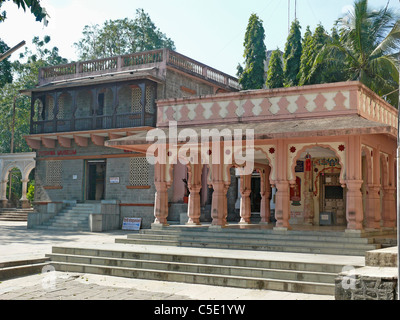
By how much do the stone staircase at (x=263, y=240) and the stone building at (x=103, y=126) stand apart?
7.85 metres

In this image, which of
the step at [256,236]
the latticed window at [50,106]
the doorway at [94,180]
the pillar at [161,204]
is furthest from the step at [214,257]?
the latticed window at [50,106]

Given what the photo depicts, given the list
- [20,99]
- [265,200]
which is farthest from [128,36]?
[265,200]

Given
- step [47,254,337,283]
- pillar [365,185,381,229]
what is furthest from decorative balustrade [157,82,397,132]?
step [47,254,337,283]

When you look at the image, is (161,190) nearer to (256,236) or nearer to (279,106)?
(256,236)

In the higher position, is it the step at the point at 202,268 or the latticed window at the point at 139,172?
the latticed window at the point at 139,172

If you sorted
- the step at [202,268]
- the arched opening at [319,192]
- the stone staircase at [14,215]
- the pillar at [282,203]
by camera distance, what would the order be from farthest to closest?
the stone staircase at [14,215], the arched opening at [319,192], the pillar at [282,203], the step at [202,268]

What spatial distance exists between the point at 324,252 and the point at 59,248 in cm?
643

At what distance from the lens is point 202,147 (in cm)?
1442

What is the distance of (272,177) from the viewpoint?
1305 cm

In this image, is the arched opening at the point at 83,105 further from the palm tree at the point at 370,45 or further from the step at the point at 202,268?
the step at the point at 202,268

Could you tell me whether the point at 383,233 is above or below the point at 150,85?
below

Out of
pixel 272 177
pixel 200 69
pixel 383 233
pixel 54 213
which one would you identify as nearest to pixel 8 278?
pixel 272 177

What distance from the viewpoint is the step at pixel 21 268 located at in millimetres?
10453
